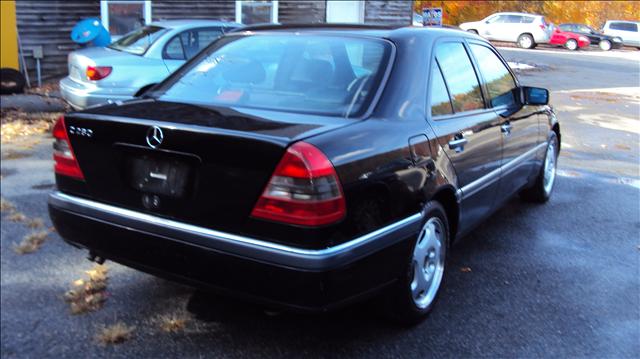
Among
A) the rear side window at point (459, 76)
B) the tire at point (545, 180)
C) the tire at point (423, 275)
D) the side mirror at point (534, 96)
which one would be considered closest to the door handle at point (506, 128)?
the rear side window at point (459, 76)

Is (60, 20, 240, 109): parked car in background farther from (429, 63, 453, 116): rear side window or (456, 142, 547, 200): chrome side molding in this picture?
(429, 63, 453, 116): rear side window

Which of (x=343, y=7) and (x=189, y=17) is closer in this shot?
(x=189, y=17)

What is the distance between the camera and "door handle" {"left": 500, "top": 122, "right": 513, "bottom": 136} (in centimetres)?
429

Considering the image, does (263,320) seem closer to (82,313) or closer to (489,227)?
(82,313)

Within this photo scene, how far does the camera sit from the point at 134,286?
12.7ft

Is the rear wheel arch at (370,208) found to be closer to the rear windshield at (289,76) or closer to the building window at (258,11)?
the rear windshield at (289,76)

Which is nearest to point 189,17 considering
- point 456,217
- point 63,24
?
point 63,24

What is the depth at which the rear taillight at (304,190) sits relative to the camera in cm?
261

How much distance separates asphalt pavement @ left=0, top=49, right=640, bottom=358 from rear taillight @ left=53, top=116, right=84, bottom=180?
2.71 feet

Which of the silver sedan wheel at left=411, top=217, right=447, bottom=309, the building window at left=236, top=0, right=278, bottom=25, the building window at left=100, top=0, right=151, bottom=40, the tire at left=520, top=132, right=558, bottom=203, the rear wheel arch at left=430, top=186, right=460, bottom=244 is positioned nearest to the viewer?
the silver sedan wheel at left=411, top=217, right=447, bottom=309

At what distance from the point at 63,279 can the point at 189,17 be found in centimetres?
1065

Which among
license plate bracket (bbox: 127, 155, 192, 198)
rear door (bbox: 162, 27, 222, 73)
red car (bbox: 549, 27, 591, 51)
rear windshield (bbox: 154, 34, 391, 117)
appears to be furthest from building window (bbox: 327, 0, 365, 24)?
license plate bracket (bbox: 127, 155, 192, 198)

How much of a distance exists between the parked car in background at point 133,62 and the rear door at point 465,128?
470cm

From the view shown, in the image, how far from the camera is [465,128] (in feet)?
12.3
